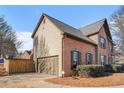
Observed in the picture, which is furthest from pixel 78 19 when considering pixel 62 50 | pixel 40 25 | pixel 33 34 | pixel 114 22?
pixel 114 22

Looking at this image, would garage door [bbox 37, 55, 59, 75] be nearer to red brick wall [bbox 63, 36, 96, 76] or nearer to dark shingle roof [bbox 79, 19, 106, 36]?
red brick wall [bbox 63, 36, 96, 76]

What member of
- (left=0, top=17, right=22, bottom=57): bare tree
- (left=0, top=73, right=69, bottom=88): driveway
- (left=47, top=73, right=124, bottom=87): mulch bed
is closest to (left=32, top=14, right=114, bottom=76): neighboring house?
(left=47, top=73, right=124, bottom=87): mulch bed

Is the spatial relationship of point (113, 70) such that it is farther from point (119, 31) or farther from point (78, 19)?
point (119, 31)

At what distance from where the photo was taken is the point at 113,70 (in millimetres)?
22391

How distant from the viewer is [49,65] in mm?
20344

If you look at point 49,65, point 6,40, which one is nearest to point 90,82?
point 49,65

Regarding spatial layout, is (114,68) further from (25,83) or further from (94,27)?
(25,83)

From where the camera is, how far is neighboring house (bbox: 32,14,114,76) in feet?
60.0

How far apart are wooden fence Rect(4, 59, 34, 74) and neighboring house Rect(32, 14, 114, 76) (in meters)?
0.79

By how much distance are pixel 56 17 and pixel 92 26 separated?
272 inches

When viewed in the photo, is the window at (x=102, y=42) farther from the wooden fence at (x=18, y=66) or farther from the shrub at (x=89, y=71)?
the wooden fence at (x=18, y=66)

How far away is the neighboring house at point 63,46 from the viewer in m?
18.3

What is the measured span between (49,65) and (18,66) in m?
3.71
